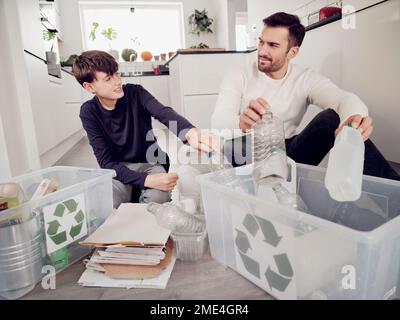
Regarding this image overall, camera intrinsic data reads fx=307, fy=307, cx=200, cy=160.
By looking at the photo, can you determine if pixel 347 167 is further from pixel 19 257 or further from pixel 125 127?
pixel 125 127

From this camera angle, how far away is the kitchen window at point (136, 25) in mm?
5004

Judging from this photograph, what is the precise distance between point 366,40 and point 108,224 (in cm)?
140

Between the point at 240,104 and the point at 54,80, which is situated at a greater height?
the point at 54,80

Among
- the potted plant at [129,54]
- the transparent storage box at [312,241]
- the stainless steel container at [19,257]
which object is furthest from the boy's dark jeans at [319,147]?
the potted plant at [129,54]

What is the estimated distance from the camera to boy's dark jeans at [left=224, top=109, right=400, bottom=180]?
0.91 meters

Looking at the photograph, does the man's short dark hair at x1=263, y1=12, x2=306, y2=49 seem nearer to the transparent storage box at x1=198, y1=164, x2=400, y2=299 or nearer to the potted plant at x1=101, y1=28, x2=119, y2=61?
the transparent storage box at x1=198, y1=164, x2=400, y2=299

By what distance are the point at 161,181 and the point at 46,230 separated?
409 millimetres

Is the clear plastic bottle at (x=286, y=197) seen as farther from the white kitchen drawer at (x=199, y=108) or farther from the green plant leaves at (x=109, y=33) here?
the green plant leaves at (x=109, y=33)

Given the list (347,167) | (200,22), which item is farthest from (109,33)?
(347,167)

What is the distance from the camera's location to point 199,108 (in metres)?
2.65

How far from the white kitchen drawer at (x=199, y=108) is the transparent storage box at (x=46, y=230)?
182cm

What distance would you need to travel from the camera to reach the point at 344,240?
45cm
